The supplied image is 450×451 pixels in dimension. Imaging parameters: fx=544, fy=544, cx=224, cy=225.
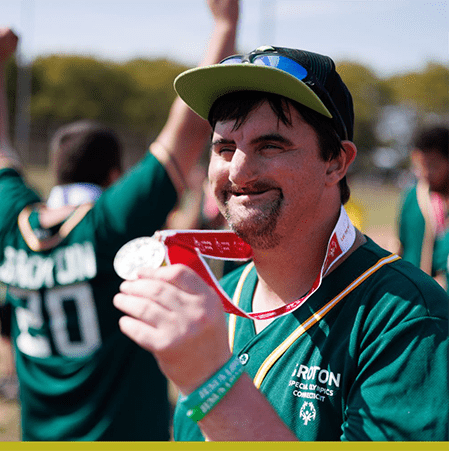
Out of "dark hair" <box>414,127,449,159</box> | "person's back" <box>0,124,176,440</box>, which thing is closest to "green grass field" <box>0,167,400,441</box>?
"dark hair" <box>414,127,449,159</box>

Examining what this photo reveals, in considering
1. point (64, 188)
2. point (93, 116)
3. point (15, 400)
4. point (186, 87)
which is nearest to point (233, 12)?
point (186, 87)

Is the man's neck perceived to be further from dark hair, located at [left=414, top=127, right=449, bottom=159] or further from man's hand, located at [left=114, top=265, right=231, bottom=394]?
dark hair, located at [left=414, top=127, right=449, bottom=159]

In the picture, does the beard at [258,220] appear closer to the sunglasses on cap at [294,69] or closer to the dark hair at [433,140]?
the sunglasses on cap at [294,69]

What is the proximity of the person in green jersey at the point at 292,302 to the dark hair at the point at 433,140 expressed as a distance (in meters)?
3.35

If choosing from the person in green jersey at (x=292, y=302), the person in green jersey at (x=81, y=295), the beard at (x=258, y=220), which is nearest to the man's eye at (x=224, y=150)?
the person in green jersey at (x=292, y=302)

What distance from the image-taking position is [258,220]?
1.61 m

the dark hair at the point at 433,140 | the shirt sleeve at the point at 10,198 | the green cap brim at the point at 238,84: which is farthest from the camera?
the dark hair at the point at 433,140

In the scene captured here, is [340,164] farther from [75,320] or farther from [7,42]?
[7,42]

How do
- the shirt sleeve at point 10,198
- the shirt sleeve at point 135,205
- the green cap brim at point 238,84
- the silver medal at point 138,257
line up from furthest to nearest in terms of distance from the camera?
the shirt sleeve at point 10,198 → the shirt sleeve at point 135,205 → the green cap brim at point 238,84 → the silver medal at point 138,257

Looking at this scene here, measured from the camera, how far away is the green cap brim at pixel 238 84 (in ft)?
4.98

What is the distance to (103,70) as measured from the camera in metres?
51.9

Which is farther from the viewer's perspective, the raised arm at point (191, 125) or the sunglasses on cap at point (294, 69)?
the raised arm at point (191, 125)

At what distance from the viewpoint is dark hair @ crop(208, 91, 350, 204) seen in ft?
5.20

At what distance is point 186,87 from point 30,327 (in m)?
1.73
